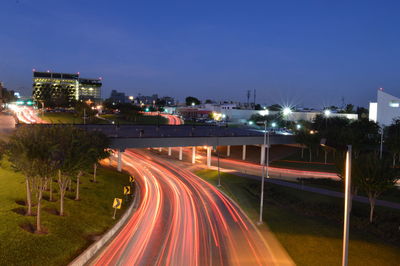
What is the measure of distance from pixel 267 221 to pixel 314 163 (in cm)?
3995

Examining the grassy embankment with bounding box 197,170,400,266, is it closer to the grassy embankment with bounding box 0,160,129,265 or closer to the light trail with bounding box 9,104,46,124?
the grassy embankment with bounding box 0,160,129,265

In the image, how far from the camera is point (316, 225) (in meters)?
24.2

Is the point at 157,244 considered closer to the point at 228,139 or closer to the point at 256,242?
the point at 256,242

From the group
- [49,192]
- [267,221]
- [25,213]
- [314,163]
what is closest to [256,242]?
[267,221]

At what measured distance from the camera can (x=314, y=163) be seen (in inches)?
2404

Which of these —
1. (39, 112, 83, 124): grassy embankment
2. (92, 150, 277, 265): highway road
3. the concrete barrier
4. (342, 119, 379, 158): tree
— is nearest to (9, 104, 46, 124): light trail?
(39, 112, 83, 124): grassy embankment

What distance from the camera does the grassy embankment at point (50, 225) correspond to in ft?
50.1

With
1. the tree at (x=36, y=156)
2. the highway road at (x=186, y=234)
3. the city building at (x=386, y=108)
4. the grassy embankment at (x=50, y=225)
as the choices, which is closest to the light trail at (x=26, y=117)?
the grassy embankment at (x=50, y=225)

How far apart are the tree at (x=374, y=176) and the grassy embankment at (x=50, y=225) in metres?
21.1

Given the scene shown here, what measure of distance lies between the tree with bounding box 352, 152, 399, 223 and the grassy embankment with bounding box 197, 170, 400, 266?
2516 millimetres

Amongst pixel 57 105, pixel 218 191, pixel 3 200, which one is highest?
pixel 57 105

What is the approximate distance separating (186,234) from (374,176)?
17.5 metres

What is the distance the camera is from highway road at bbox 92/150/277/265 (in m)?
17.1

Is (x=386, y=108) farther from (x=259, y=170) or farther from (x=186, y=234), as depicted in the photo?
(x=186, y=234)
